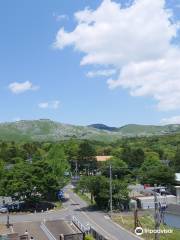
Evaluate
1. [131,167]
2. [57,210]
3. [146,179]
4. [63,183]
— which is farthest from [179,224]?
[131,167]

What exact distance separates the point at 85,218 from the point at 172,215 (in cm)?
1536

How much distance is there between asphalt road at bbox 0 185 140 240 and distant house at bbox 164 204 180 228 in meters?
9.09

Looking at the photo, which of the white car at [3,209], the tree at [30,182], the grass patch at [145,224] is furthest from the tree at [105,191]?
the white car at [3,209]

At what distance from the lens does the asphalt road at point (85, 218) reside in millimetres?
45250

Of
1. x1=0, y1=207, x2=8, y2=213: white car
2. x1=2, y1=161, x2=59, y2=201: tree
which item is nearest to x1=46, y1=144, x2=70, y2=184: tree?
x1=2, y1=161, x2=59, y2=201: tree

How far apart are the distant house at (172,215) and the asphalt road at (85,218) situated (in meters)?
9.09

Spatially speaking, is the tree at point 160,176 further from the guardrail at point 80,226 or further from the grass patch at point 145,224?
the guardrail at point 80,226

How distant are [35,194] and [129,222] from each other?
1691 cm

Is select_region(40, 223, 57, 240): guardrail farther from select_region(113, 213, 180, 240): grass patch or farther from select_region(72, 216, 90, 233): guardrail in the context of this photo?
select_region(113, 213, 180, 240): grass patch

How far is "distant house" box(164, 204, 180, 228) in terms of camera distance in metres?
58.2

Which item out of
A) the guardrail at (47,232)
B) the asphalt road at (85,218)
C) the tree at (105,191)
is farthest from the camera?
the tree at (105,191)

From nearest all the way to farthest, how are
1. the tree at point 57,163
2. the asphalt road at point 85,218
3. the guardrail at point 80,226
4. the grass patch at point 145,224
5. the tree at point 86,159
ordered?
the grass patch at point 145,224 < the asphalt road at point 85,218 < the guardrail at point 80,226 < the tree at point 57,163 < the tree at point 86,159

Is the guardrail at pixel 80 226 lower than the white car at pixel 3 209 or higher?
lower

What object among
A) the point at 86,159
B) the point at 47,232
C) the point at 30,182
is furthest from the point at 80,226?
the point at 86,159
